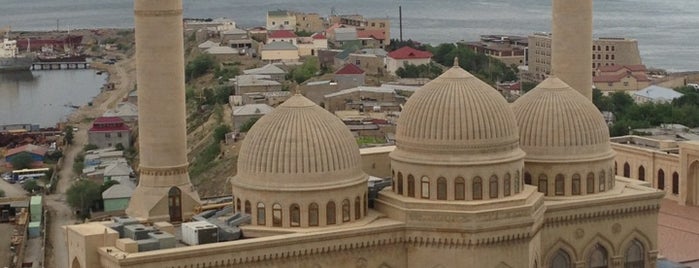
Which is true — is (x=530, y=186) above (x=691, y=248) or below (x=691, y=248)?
→ above

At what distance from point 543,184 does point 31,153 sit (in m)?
40.6

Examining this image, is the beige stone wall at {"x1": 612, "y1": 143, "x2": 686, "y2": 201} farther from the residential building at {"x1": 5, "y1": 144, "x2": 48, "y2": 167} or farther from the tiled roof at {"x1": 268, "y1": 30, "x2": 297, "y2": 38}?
the tiled roof at {"x1": 268, "y1": 30, "x2": 297, "y2": 38}

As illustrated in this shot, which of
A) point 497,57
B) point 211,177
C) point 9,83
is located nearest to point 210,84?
point 497,57

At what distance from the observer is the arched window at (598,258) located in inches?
1125

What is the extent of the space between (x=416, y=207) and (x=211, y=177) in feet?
89.0

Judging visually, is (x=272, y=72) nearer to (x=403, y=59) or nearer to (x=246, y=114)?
(x=403, y=59)

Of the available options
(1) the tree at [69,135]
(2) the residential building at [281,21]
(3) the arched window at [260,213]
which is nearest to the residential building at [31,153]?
(1) the tree at [69,135]

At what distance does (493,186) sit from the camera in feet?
85.7

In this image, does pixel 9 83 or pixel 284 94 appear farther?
pixel 9 83

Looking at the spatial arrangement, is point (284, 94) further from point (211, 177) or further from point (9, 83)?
point (9, 83)

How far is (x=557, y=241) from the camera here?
28.2 metres

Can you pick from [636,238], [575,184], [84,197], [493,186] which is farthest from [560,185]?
[84,197]

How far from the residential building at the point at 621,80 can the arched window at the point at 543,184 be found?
45076mm

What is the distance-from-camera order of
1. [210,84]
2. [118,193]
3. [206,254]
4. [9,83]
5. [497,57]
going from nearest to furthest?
[206,254] < [118,193] < [210,84] < [497,57] < [9,83]
